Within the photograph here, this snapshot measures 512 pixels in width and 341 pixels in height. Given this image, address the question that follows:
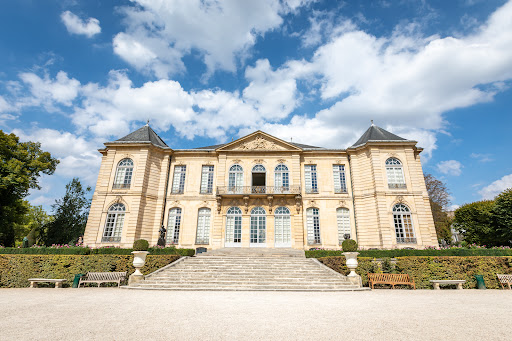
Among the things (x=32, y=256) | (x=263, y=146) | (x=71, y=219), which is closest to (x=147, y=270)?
(x=32, y=256)

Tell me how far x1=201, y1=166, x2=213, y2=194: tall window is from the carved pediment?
7.20ft

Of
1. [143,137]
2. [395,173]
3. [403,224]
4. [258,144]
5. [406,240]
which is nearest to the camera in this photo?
[406,240]

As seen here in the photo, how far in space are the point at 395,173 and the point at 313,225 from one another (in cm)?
740

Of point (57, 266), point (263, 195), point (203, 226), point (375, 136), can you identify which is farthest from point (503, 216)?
point (57, 266)

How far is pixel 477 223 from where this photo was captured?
62.7ft

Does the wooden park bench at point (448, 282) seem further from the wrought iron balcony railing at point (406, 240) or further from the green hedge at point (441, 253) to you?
the wrought iron balcony railing at point (406, 240)

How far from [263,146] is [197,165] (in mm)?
5762

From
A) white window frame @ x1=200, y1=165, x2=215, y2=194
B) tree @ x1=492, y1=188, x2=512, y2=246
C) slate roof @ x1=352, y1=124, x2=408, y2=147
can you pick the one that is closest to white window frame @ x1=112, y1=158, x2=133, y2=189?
white window frame @ x1=200, y1=165, x2=215, y2=194

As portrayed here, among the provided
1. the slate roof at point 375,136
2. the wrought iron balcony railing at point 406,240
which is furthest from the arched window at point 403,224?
the slate roof at point 375,136

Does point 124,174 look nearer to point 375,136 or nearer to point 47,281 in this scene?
point 47,281

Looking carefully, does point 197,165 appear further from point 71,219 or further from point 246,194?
point 71,219

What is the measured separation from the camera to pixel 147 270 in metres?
12.1

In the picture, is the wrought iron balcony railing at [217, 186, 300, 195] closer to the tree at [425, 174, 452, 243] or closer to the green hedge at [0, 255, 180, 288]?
the green hedge at [0, 255, 180, 288]

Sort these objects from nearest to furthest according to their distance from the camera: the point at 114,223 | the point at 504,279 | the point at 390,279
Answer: the point at 504,279 < the point at 390,279 < the point at 114,223
